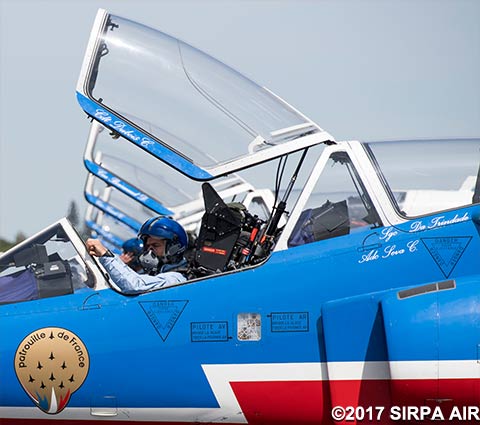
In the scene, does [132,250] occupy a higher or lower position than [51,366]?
higher

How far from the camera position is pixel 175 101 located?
6973mm

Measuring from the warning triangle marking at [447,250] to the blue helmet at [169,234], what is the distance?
7.52 ft

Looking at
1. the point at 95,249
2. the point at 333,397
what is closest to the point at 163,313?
the point at 95,249

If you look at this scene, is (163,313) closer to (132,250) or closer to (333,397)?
(333,397)

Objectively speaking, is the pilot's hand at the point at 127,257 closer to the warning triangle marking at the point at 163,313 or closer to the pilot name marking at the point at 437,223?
the warning triangle marking at the point at 163,313

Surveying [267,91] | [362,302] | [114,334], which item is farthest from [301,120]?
[114,334]

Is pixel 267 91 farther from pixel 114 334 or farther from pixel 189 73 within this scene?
pixel 114 334

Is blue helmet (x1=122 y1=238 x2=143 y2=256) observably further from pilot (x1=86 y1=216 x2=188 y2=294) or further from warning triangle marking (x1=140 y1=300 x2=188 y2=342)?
warning triangle marking (x1=140 y1=300 x2=188 y2=342)

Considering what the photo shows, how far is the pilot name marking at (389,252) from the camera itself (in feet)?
19.8

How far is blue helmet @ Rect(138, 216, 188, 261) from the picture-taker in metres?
7.52

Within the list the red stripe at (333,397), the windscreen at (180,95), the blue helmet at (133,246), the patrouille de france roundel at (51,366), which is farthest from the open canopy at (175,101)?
the blue helmet at (133,246)

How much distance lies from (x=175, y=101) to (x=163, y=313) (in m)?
1.74

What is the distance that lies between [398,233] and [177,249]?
A: 83.5 inches

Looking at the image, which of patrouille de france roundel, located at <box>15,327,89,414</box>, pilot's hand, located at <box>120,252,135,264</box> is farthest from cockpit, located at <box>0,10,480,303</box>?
pilot's hand, located at <box>120,252,135,264</box>
